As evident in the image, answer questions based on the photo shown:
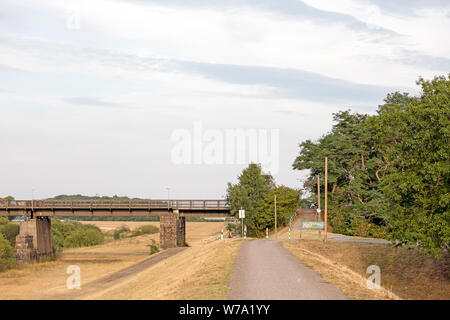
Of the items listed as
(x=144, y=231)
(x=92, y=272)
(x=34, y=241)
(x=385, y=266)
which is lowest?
(x=144, y=231)

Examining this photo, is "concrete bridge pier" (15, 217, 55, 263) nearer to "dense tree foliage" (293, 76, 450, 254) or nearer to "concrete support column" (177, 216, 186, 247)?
"concrete support column" (177, 216, 186, 247)

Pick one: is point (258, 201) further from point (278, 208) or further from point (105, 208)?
point (105, 208)

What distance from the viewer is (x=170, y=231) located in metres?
66.2

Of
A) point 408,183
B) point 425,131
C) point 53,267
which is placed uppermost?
point 425,131

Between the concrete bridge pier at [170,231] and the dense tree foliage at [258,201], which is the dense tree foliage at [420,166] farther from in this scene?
the dense tree foliage at [258,201]

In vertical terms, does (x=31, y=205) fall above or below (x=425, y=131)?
below

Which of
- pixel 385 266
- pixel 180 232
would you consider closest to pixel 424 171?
A: pixel 385 266

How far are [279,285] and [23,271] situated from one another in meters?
45.8

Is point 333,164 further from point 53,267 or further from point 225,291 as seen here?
point 225,291

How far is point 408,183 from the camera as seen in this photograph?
3619cm

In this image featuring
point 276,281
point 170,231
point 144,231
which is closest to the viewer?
point 276,281

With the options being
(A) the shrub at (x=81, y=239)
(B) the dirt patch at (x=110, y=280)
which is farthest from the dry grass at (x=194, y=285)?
(A) the shrub at (x=81, y=239)

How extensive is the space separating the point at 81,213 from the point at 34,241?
742 centimetres
